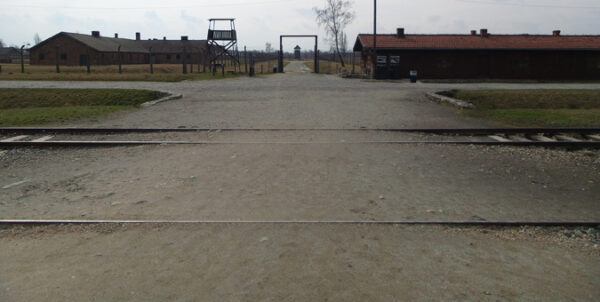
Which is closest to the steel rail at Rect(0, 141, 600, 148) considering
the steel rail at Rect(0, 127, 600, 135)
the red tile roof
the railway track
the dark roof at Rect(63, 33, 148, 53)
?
the railway track

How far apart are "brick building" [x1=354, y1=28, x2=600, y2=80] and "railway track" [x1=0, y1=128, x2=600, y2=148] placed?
2782 cm

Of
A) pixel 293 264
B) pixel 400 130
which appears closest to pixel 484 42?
pixel 400 130

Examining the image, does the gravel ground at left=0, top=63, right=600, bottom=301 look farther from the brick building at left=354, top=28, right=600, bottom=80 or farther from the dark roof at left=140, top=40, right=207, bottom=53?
the dark roof at left=140, top=40, right=207, bottom=53

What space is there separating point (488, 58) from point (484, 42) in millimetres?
1558

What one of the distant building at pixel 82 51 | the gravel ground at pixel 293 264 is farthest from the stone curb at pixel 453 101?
the distant building at pixel 82 51

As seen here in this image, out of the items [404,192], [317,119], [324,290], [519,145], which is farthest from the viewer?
[317,119]

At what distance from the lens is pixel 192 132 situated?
11273 millimetres

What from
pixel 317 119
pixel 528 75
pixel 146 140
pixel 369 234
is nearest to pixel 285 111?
pixel 317 119

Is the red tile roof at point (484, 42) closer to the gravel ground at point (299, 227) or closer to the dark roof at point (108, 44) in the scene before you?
the gravel ground at point (299, 227)

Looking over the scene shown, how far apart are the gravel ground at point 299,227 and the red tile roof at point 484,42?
102ft

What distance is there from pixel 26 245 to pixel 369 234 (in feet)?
10.9

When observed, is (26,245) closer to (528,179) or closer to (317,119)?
(528,179)

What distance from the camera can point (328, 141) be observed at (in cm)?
1011

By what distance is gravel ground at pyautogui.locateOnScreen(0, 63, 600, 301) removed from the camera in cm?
377
